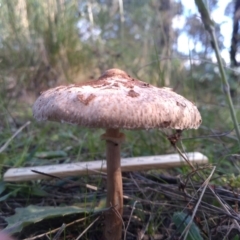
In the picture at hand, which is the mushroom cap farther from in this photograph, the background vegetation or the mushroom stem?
the background vegetation

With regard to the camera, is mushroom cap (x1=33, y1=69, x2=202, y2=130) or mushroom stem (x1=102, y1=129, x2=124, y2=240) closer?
mushroom cap (x1=33, y1=69, x2=202, y2=130)

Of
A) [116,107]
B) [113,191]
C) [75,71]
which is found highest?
[75,71]

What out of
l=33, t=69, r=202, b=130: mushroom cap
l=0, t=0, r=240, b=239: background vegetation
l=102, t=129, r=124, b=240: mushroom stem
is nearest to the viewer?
l=33, t=69, r=202, b=130: mushroom cap

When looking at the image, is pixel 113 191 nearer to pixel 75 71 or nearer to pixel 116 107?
pixel 116 107

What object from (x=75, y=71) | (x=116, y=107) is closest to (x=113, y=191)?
(x=116, y=107)

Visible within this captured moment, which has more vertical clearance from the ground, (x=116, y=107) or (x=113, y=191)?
(x=116, y=107)

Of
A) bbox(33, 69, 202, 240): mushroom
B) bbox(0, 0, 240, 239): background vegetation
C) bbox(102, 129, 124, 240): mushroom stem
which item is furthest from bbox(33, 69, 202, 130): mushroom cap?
bbox(0, 0, 240, 239): background vegetation

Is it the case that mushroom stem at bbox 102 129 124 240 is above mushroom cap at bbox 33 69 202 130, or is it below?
below

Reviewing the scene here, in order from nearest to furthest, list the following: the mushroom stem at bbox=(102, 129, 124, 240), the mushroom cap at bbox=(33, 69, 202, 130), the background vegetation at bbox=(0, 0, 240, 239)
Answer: the mushroom cap at bbox=(33, 69, 202, 130), the mushroom stem at bbox=(102, 129, 124, 240), the background vegetation at bbox=(0, 0, 240, 239)
